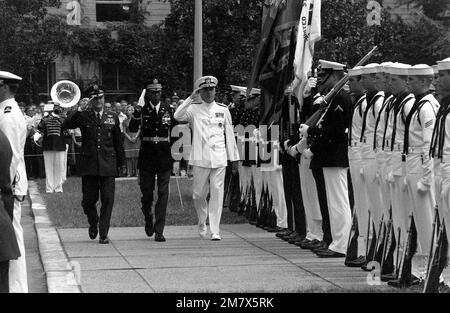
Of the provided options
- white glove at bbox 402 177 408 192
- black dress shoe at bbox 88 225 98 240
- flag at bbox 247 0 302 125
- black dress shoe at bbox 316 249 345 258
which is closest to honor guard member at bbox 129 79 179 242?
black dress shoe at bbox 88 225 98 240

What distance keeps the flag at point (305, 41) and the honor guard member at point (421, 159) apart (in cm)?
396

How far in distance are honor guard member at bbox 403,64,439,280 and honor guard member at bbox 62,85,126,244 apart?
19.0ft

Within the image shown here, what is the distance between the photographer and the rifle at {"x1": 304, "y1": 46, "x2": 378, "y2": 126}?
13047 millimetres

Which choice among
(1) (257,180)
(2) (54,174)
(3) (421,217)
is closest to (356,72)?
(3) (421,217)

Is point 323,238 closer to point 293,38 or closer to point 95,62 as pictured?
point 293,38

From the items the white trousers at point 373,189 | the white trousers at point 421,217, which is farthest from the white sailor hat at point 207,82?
the white trousers at point 421,217

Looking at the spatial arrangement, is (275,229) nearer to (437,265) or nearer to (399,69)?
(399,69)

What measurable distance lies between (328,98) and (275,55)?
3179mm

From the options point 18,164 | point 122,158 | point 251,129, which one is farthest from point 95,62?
point 18,164

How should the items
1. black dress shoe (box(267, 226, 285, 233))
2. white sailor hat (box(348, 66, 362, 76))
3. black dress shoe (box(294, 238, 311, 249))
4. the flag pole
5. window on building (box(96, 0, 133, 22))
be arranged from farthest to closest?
window on building (box(96, 0, 133, 22))
the flag pole
black dress shoe (box(267, 226, 285, 233))
black dress shoe (box(294, 238, 311, 249))
white sailor hat (box(348, 66, 362, 76))

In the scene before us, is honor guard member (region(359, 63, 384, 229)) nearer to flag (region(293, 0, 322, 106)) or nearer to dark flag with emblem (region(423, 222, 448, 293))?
dark flag with emblem (region(423, 222, 448, 293))

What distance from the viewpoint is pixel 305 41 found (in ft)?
48.4

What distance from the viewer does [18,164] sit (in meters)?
9.96

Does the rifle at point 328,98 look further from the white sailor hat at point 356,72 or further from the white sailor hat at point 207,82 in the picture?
the white sailor hat at point 207,82
